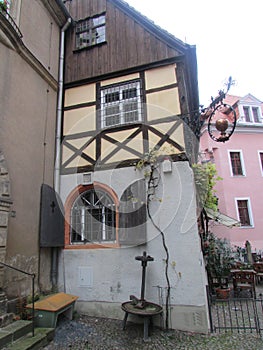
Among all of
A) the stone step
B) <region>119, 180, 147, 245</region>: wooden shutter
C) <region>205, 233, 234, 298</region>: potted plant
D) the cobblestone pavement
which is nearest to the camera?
the stone step

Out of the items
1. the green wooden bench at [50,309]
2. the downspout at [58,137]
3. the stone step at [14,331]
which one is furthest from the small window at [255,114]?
the stone step at [14,331]

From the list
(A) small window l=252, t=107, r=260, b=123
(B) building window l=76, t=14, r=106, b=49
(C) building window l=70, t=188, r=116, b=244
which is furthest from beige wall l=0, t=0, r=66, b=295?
Result: (A) small window l=252, t=107, r=260, b=123

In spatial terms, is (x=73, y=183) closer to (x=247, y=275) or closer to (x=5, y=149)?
(x=5, y=149)

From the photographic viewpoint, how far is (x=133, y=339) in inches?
188

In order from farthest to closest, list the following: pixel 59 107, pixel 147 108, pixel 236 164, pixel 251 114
Result: pixel 251 114 < pixel 236 164 < pixel 59 107 < pixel 147 108

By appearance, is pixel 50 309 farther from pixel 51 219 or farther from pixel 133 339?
pixel 51 219

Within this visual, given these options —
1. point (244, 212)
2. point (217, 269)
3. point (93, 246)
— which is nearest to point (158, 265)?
point (93, 246)

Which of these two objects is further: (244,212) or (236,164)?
(236,164)

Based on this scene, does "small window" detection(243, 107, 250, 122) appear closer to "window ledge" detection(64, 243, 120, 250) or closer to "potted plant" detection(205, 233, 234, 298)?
"potted plant" detection(205, 233, 234, 298)

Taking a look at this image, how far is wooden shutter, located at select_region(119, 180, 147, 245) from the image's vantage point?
5887mm

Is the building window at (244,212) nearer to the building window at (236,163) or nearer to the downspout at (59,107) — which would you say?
the building window at (236,163)

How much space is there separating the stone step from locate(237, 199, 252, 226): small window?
49.5 ft

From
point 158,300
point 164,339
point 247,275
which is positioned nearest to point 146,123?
point 158,300

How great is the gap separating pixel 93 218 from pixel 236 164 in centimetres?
1385
